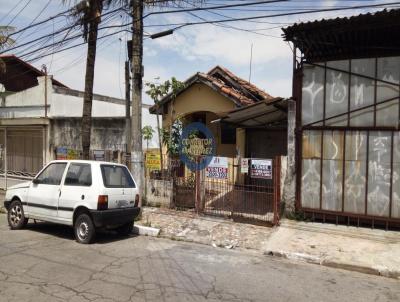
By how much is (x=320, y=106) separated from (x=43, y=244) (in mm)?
7002

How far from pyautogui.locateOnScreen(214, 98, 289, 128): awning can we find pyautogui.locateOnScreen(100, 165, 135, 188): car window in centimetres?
377

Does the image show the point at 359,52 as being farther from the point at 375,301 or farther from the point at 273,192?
the point at 375,301

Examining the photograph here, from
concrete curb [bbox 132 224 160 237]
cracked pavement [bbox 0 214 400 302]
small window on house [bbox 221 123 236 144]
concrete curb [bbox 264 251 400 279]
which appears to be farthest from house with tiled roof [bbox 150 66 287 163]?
cracked pavement [bbox 0 214 400 302]

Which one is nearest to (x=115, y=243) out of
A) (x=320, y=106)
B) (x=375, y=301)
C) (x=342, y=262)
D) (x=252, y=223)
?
(x=252, y=223)

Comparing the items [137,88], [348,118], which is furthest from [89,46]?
[348,118]

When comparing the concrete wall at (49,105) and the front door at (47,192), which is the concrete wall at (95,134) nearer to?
the concrete wall at (49,105)

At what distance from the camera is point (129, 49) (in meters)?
11.0

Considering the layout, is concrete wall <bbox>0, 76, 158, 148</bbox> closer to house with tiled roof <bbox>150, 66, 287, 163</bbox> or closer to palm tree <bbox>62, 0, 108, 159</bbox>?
house with tiled roof <bbox>150, 66, 287, 163</bbox>

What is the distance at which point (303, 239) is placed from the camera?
8.77 m

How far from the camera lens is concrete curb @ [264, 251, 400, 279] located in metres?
6.91

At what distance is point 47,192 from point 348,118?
281 inches

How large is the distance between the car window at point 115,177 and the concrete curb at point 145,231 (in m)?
1.15

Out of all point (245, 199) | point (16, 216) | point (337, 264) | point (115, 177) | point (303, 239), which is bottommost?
point (337, 264)

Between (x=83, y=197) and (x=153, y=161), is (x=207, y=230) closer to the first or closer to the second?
(x=83, y=197)
